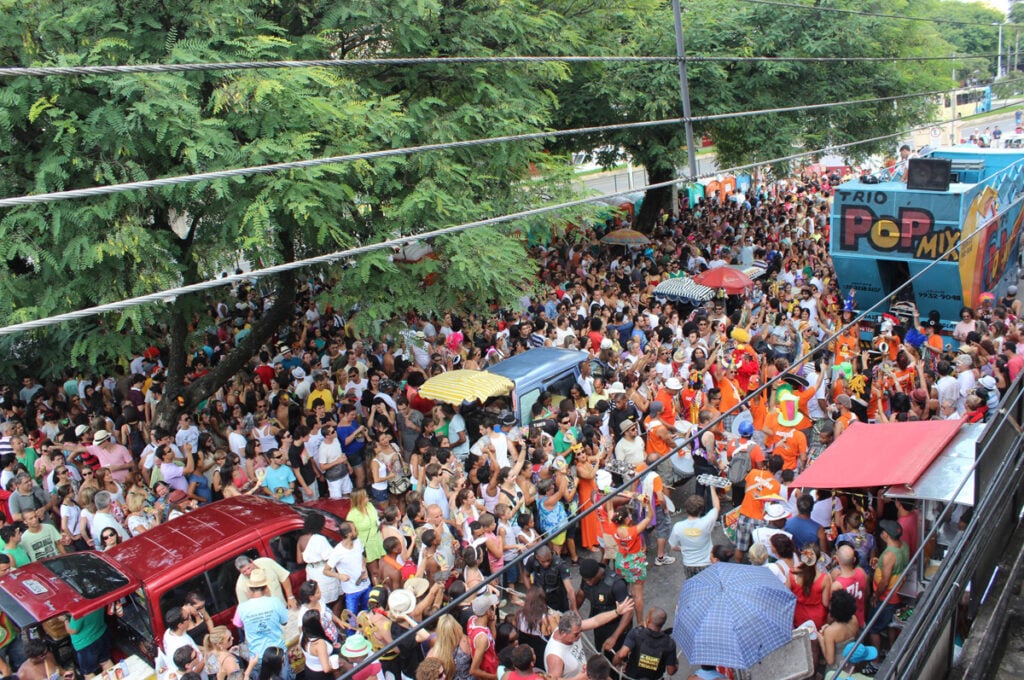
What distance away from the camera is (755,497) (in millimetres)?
8047

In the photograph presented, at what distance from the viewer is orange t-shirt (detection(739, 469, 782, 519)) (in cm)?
800

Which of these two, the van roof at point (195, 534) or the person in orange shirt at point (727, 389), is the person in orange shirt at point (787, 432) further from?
the van roof at point (195, 534)

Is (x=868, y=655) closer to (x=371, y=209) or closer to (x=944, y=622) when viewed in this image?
(x=944, y=622)

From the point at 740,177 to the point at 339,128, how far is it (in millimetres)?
26101

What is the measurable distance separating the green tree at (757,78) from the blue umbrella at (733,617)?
14294mm

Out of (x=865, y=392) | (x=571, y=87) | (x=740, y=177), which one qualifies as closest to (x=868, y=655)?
(x=865, y=392)

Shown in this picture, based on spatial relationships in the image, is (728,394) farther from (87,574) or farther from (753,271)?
(87,574)

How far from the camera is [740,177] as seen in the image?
111 feet

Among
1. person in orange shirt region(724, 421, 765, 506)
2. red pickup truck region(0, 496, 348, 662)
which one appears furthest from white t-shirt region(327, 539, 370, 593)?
person in orange shirt region(724, 421, 765, 506)

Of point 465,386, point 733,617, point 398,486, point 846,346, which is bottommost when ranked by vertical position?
point 846,346

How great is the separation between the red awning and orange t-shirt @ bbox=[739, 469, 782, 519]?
1.92ft

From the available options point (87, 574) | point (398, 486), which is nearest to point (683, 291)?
point (398, 486)

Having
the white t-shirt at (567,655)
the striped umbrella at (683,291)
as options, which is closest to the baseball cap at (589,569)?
the white t-shirt at (567,655)

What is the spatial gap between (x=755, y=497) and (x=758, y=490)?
7 centimetres
